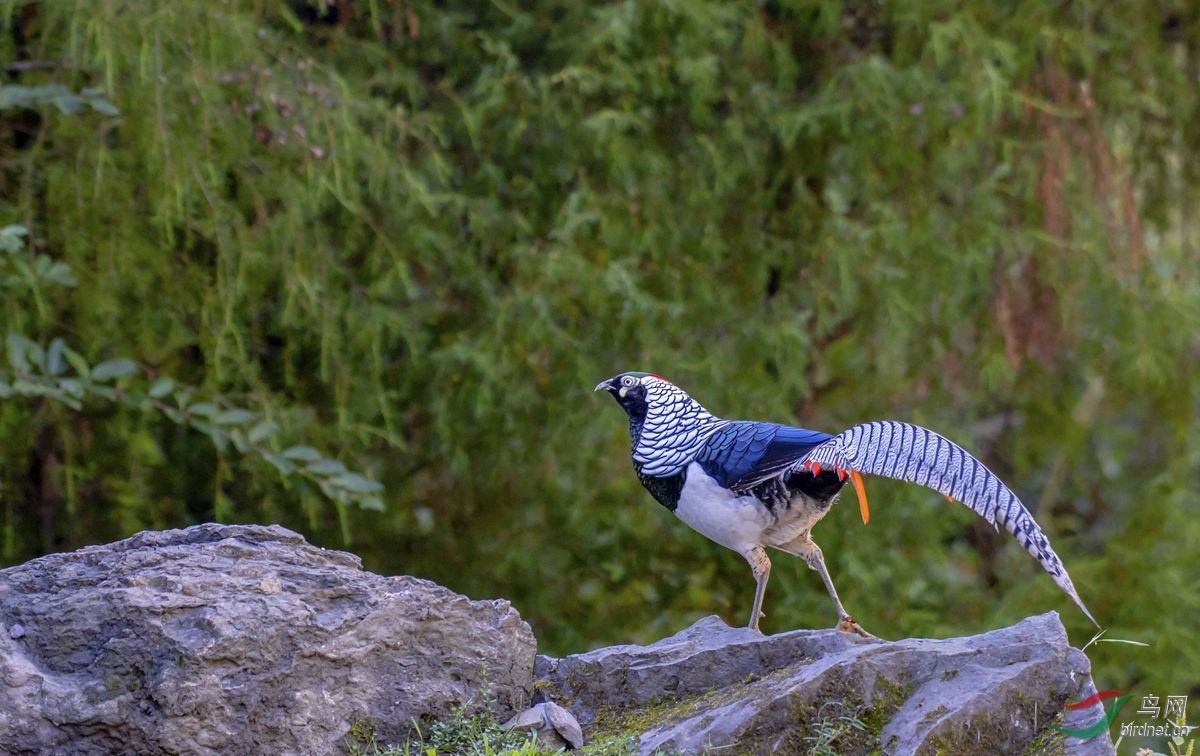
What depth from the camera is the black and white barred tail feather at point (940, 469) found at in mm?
3221

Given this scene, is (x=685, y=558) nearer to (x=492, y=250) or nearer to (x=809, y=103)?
(x=492, y=250)

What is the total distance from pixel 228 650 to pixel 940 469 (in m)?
1.68

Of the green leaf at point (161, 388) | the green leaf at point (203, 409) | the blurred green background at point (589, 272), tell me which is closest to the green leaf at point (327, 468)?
the blurred green background at point (589, 272)

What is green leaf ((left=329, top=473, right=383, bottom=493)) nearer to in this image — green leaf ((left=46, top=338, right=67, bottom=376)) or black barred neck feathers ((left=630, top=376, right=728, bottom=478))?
green leaf ((left=46, top=338, right=67, bottom=376))

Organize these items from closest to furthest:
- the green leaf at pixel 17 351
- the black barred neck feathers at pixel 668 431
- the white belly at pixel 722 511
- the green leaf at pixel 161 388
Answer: the white belly at pixel 722 511, the black barred neck feathers at pixel 668 431, the green leaf at pixel 17 351, the green leaf at pixel 161 388

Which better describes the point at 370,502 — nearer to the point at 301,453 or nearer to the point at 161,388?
the point at 301,453

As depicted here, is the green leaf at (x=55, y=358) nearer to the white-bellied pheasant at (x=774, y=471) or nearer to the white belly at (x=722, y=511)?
the white-bellied pheasant at (x=774, y=471)

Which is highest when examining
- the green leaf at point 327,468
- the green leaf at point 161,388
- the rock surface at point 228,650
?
the rock surface at point 228,650

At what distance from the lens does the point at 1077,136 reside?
23.0 ft

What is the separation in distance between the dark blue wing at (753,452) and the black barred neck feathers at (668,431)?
2.9 inches

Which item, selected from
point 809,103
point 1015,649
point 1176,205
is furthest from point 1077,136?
point 1015,649

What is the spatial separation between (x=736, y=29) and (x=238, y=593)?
4261 mm

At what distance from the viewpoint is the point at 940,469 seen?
3314mm

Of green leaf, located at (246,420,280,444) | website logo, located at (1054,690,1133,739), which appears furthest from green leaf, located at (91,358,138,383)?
website logo, located at (1054,690,1133,739)
